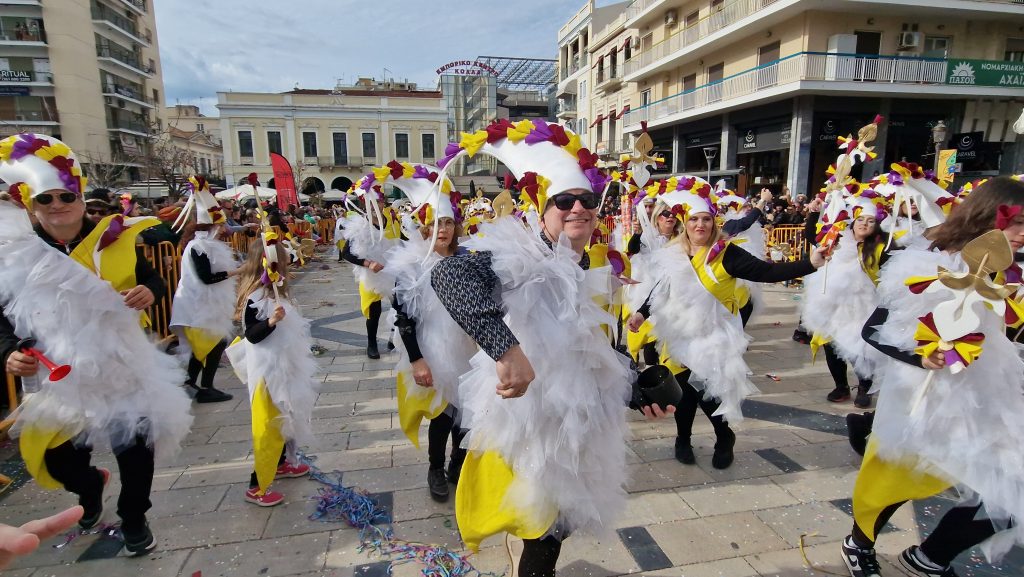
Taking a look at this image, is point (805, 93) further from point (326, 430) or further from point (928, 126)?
point (326, 430)

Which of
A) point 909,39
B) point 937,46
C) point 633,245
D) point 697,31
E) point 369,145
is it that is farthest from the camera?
point 369,145

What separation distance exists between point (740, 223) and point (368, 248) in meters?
4.76

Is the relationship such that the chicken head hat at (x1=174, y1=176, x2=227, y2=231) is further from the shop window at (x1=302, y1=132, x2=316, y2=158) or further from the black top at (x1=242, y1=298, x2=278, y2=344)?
the shop window at (x1=302, y1=132, x2=316, y2=158)

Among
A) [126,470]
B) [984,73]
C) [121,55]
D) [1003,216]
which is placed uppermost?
[121,55]

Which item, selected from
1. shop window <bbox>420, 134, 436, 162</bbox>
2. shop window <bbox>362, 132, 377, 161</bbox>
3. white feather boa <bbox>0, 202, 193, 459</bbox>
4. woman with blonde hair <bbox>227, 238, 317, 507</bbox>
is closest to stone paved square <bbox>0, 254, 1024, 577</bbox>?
woman with blonde hair <bbox>227, 238, 317, 507</bbox>

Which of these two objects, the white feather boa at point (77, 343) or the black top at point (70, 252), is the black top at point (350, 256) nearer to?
the black top at point (70, 252)

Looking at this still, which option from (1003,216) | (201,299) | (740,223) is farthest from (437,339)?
(740,223)

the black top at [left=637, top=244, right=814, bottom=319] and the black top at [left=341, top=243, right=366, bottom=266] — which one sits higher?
the black top at [left=637, top=244, right=814, bottom=319]

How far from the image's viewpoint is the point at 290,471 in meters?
3.67

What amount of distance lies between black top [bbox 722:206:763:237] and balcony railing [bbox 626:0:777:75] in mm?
15899

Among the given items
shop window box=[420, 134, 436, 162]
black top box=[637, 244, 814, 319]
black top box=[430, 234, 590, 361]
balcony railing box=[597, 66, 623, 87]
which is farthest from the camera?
shop window box=[420, 134, 436, 162]

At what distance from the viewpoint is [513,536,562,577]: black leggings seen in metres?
2.09

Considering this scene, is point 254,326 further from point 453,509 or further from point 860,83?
point 860,83

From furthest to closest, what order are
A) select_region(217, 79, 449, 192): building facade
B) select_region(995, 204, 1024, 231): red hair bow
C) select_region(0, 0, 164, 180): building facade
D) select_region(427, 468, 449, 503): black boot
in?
select_region(217, 79, 449, 192): building facade < select_region(0, 0, 164, 180): building facade < select_region(427, 468, 449, 503): black boot < select_region(995, 204, 1024, 231): red hair bow
